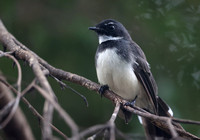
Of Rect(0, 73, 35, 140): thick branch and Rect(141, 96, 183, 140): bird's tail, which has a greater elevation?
Rect(0, 73, 35, 140): thick branch

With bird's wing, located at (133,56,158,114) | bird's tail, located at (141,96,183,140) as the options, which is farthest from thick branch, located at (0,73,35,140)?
bird's wing, located at (133,56,158,114)

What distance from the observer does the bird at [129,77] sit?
429cm

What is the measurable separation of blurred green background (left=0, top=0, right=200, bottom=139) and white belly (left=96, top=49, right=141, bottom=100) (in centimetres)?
63

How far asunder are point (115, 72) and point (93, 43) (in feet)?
3.34

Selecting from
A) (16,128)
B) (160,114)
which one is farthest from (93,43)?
(16,128)

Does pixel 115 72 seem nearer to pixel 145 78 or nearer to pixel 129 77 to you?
pixel 129 77

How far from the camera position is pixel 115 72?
4.28 metres

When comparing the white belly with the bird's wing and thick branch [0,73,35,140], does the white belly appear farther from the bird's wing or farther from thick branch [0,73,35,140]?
thick branch [0,73,35,140]

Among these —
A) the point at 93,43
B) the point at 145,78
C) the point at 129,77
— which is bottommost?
the point at 145,78

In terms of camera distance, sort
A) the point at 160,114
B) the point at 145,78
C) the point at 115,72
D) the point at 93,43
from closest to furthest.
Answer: the point at 115,72 < the point at 160,114 < the point at 145,78 < the point at 93,43

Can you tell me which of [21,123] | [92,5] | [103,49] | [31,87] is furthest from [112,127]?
[92,5]

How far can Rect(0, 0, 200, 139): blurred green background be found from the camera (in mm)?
4988

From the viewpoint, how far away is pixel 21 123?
397cm

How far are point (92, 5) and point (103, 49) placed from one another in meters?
1.31
